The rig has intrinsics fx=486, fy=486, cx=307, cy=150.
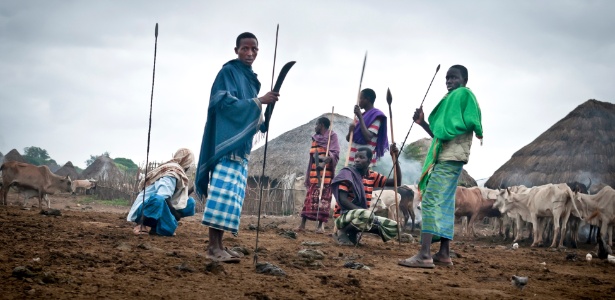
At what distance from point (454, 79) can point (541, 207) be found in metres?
6.51

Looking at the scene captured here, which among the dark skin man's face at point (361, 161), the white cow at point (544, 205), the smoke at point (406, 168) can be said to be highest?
the smoke at point (406, 168)

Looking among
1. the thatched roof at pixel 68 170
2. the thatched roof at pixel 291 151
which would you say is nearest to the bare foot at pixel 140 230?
the thatched roof at pixel 291 151

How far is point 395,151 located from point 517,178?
13.4 m

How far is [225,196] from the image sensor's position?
409cm

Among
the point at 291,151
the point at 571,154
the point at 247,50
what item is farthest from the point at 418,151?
the point at 247,50

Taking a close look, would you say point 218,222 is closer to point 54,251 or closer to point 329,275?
point 329,275

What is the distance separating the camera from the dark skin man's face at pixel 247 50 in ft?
14.5

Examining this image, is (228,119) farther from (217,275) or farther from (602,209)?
(602,209)

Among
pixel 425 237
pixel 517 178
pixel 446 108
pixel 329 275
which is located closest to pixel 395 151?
pixel 446 108

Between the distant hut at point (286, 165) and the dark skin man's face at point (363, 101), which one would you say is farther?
the distant hut at point (286, 165)

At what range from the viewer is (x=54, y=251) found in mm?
3803

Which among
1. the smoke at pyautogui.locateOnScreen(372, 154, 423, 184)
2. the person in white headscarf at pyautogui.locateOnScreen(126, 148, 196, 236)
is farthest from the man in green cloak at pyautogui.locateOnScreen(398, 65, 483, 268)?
the smoke at pyautogui.locateOnScreen(372, 154, 423, 184)

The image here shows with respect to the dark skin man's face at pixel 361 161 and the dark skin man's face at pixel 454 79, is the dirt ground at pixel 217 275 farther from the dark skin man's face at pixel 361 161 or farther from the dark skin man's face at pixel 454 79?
the dark skin man's face at pixel 454 79

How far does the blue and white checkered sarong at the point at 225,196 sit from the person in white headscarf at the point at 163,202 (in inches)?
73.4
